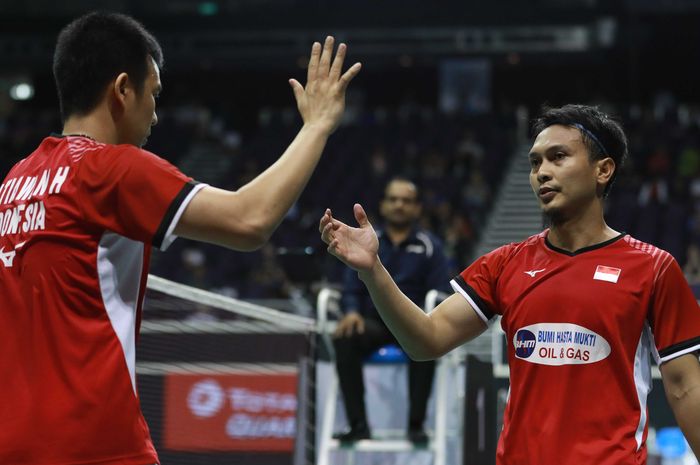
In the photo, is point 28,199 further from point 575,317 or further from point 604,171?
point 604,171

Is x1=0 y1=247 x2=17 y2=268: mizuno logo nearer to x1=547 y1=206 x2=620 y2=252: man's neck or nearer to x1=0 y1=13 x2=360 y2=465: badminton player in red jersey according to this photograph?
x1=0 y1=13 x2=360 y2=465: badminton player in red jersey

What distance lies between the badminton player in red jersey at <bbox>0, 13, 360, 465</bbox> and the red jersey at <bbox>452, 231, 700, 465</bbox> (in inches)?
41.1

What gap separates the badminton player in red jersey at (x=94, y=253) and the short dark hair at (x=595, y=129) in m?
1.04

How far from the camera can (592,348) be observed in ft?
10.4

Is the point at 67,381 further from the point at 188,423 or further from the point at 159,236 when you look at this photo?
the point at 188,423

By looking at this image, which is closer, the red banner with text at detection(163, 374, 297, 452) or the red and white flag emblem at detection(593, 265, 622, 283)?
the red and white flag emblem at detection(593, 265, 622, 283)

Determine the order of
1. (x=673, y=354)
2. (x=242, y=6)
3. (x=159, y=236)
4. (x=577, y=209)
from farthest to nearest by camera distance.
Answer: (x=242, y=6) < (x=577, y=209) < (x=673, y=354) < (x=159, y=236)

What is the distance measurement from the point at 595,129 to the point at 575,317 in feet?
2.14

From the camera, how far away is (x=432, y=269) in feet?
25.4

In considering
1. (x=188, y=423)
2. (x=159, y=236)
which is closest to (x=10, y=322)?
(x=159, y=236)

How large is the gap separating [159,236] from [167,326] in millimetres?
8071

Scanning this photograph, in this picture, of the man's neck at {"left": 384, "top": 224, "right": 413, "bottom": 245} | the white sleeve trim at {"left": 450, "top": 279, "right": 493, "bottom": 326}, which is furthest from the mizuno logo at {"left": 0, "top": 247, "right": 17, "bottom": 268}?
the man's neck at {"left": 384, "top": 224, "right": 413, "bottom": 245}

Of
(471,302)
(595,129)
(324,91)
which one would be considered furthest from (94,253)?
(595,129)

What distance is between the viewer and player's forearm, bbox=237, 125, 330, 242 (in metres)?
2.49
